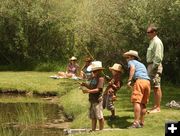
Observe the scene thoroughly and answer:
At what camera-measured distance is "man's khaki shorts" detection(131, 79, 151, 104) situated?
10.8 metres

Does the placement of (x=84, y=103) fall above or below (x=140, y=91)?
below

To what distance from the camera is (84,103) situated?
1634 centimetres

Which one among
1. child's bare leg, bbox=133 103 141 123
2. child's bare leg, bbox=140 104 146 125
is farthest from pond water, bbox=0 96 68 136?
child's bare leg, bbox=133 103 141 123

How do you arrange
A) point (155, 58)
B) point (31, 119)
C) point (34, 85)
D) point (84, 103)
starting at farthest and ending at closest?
point (34, 85) < point (84, 103) < point (31, 119) < point (155, 58)

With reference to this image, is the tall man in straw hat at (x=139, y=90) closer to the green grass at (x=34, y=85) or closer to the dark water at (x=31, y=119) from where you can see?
the dark water at (x=31, y=119)

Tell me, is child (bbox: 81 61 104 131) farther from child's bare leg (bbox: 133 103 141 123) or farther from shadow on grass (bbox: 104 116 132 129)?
child's bare leg (bbox: 133 103 141 123)

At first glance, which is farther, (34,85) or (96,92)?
(34,85)

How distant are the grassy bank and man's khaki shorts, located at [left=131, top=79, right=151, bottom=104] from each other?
695 mm

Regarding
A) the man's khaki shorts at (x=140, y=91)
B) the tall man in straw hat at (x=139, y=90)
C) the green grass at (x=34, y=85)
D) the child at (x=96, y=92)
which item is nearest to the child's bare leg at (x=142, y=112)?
the tall man in straw hat at (x=139, y=90)

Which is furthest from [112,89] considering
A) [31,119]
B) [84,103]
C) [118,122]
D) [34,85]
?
[34,85]

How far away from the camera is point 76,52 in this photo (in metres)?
31.3

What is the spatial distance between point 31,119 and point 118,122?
4182 mm

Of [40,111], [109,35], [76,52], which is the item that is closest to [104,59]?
[109,35]

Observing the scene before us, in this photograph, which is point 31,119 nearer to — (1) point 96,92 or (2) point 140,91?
(1) point 96,92
